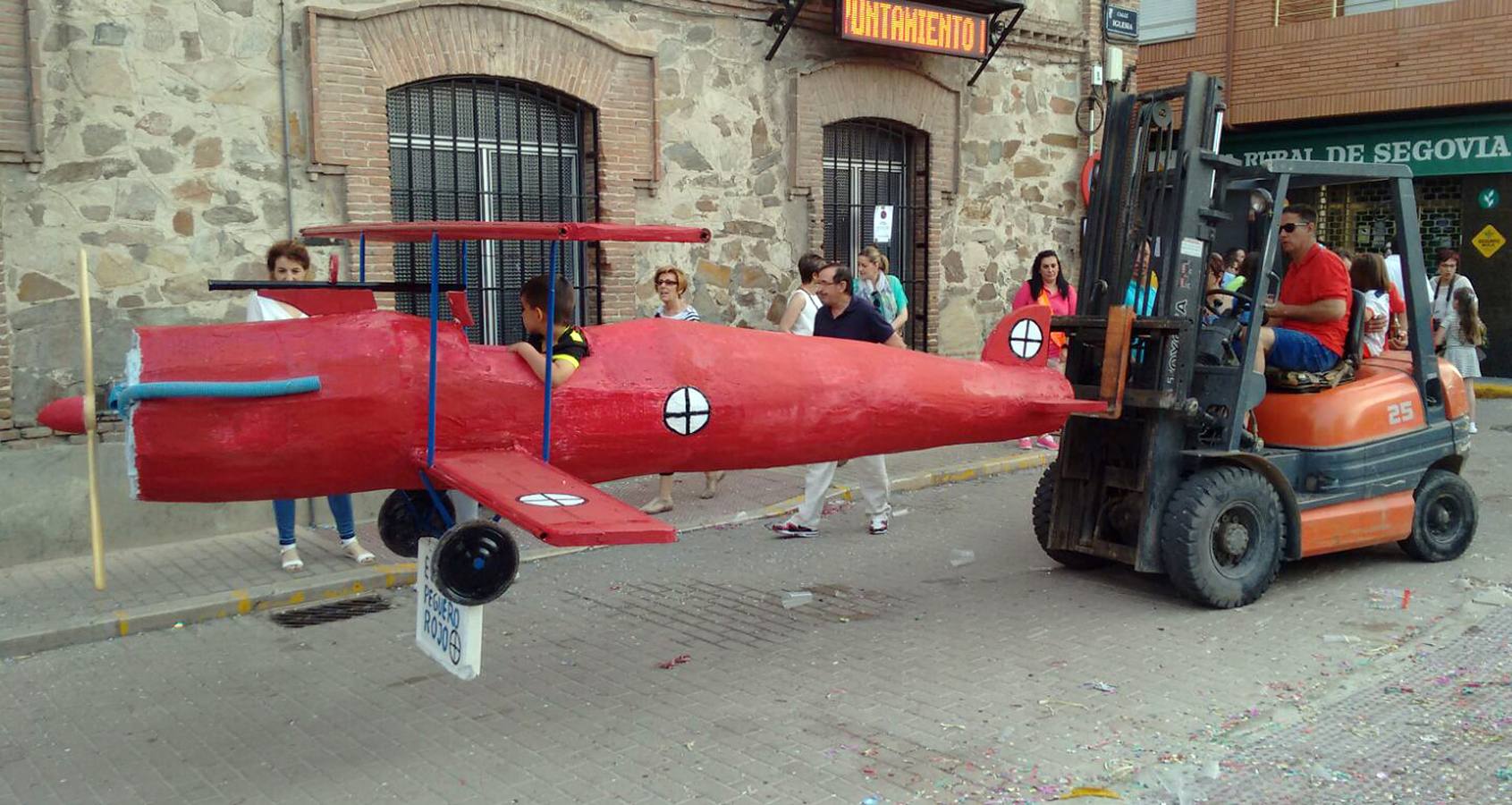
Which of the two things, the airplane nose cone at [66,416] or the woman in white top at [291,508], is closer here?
the airplane nose cone at [66,416]

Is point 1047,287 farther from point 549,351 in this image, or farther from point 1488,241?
point 1488,241

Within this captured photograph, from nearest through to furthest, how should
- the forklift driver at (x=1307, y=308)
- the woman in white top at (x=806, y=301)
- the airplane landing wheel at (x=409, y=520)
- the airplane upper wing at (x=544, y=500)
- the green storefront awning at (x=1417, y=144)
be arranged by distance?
the airplane upper wing at (x=544, y=500) < the airplane landing wheel at (x=409, y=520) < the forklift driver at (x=1307, y=308) < the woman in white top at (x=806, y=301) < the green storefront awning at (x=1417, y=144)

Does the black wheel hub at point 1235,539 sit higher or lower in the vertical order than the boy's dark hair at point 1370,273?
lower

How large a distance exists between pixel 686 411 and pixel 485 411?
802 millimetres

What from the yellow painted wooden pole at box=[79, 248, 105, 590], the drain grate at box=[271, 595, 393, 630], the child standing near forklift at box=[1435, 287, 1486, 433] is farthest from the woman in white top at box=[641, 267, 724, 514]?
the child standing near forklift at box=[1435, 287, 1486, 433]

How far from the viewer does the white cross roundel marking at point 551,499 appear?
396 cm

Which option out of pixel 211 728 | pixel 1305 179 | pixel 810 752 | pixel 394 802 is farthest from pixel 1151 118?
pixel 211 728

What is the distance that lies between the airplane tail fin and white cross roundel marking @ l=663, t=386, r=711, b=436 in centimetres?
161

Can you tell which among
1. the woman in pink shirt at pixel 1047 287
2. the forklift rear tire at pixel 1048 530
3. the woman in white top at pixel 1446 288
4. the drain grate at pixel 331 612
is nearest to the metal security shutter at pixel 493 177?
the drain grate at pixel 331 612

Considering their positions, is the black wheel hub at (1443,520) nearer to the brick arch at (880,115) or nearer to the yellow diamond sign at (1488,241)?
the brick arch at (880,115)

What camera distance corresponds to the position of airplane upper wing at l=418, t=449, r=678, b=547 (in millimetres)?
3715

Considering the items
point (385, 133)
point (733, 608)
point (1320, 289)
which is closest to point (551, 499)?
point (733, 608)

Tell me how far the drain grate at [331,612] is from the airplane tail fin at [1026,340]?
3.77 metres

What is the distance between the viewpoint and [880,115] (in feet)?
40.0
